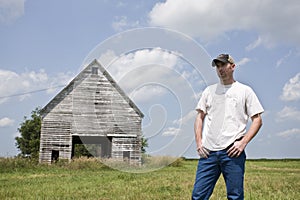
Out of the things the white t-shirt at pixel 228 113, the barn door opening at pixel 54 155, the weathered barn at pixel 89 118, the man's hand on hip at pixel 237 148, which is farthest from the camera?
the barn door opening at pixel 54 155

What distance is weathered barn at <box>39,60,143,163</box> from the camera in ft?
70.7

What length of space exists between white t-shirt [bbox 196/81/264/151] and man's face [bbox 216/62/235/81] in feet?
0.36

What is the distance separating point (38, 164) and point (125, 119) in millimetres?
6284

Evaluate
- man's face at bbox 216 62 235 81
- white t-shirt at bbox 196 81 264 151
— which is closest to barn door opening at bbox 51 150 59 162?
white t-shirt at bbox 196 81 264 151

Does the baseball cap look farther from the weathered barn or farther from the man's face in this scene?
the weathered barn

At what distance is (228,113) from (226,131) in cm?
19

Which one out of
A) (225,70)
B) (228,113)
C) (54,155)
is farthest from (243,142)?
(54,155)

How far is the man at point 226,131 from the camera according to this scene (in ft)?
12.0

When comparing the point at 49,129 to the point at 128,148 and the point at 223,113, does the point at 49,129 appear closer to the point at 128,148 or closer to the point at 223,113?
the point at 128,148

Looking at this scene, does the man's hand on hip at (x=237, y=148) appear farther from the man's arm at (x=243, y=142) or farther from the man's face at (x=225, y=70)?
the man's face at (x=225, y=70)

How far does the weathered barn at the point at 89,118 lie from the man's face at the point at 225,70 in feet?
57.7

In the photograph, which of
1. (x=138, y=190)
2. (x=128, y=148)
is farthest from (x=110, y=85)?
(x=138, y=190)

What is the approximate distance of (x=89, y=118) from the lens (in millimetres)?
21750

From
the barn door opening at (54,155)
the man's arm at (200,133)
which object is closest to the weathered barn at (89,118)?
the barn door opening at (54,155)
